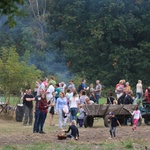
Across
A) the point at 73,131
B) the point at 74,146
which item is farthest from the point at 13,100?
the point at 74,146

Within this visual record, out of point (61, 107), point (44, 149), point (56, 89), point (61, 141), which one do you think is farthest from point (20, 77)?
point (44, 149)

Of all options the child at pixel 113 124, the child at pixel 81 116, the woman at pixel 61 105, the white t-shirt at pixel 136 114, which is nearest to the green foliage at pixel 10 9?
the child at pixel 113 124

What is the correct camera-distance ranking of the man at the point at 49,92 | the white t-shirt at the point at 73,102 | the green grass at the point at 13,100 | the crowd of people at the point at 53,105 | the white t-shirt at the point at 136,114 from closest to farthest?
the crowd of people at the point at 53,105 → the white t-shirt at the point at 136,114 → the white t-shirt at the point at 73,102 → the man at the point at 49,92 → the green grass at the point at 13,100

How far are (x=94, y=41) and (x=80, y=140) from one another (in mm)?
39878

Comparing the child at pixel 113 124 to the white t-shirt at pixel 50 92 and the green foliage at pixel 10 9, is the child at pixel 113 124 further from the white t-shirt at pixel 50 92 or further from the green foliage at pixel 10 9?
the green foliage at pixel 10 9

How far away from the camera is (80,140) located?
79.2ft

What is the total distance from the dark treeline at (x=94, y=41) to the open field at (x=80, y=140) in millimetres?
31337

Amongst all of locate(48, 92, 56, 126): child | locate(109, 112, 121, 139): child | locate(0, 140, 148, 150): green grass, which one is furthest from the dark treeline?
locate(0, 140, 148, 150): green grass

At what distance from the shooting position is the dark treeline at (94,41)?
61.8 metres

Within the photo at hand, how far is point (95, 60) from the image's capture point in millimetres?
64188

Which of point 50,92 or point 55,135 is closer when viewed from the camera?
point 55,135

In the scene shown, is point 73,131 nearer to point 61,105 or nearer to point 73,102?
point 61,105

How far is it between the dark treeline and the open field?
103ft

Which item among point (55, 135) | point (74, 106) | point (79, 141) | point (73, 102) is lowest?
point (79, 141)
